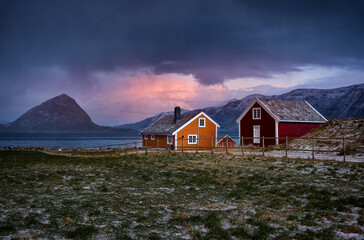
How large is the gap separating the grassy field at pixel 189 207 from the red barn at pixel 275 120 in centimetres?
2519

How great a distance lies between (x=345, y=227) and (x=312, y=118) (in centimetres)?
4153

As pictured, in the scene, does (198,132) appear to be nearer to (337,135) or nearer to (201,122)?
(201,122)

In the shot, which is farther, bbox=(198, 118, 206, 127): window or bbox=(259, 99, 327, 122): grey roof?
bbox=(198, 118, 206, 127): window

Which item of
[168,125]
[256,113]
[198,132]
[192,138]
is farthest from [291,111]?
[168,125]

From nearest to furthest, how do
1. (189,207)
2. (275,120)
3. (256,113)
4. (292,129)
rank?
(189,207) < (275,120) < (292,129) < (256,113)

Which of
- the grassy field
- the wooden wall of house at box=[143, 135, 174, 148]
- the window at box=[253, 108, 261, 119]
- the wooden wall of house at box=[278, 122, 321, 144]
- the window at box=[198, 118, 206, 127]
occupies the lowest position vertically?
the grassy field

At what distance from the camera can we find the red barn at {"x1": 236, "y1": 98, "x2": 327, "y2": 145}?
42500 mm

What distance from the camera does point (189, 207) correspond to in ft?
35.8

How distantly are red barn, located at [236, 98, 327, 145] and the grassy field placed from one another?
2519cm

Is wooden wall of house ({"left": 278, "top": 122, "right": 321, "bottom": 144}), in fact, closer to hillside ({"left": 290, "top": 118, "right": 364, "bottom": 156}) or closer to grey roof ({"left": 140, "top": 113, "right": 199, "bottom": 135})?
hillside ({"left": 290, "top": 118, "right": 364, "bottom": 156})

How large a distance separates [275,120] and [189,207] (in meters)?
33.9

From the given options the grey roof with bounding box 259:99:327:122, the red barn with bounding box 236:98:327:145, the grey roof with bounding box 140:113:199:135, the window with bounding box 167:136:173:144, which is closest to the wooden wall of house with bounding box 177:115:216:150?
the grey roof with bounding box 140:113:199:135

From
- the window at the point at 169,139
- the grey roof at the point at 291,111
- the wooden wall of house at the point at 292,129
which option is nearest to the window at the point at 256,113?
the grey roof at the point at 291,111

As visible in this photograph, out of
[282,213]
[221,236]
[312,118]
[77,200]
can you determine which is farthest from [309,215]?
[312,118]
